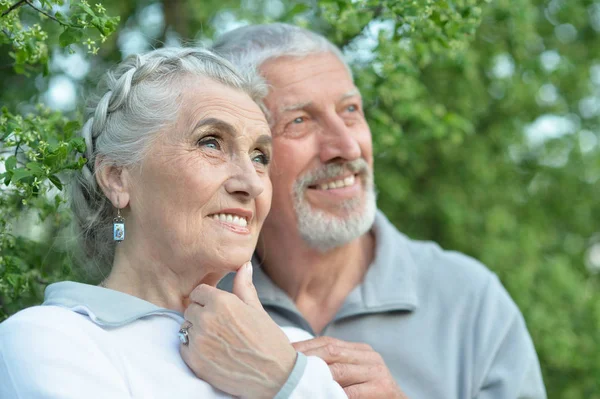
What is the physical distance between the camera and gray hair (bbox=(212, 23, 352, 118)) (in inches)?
136

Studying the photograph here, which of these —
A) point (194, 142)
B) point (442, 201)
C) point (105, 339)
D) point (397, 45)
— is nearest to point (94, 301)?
point (105, 339)

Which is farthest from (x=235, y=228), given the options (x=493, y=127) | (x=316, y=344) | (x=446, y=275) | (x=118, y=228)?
(x=493, y=127)

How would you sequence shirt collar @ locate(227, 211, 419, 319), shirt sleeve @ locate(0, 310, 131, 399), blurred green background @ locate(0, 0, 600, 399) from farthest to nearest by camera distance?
blurred green background @ locate(0, 0, 600, 399) → shirt collar @ locate(227, 211, 419, 319) → shirt sleeve @ locate(0, 310, 131, 399)

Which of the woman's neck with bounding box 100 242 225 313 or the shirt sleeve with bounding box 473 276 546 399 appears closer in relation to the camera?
the woman's neck with bounding box 100 242 225 313

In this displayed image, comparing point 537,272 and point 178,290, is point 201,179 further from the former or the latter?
point 537,272

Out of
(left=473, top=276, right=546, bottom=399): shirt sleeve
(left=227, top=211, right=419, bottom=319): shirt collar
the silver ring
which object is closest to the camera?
the silver ring

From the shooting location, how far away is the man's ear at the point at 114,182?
266 centimetres

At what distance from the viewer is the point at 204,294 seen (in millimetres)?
2521

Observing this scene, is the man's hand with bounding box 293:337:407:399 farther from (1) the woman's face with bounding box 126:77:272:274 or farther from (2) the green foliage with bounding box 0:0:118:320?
(2) the green foliage with bounding box 0:0:118:320

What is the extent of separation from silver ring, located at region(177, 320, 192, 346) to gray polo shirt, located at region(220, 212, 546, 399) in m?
0.91

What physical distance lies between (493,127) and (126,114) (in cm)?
395

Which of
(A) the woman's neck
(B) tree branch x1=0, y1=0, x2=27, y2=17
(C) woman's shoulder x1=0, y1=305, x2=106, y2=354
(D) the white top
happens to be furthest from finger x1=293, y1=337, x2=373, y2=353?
(B) tree branch x1=0, y1=0, x2=27, y2=17

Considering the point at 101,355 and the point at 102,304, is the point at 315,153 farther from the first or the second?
the point at 101,355

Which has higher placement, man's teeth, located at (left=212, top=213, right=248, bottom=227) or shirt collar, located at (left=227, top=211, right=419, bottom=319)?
man's teeth, located at (left=212, top=213, right=248, bottom=227)
